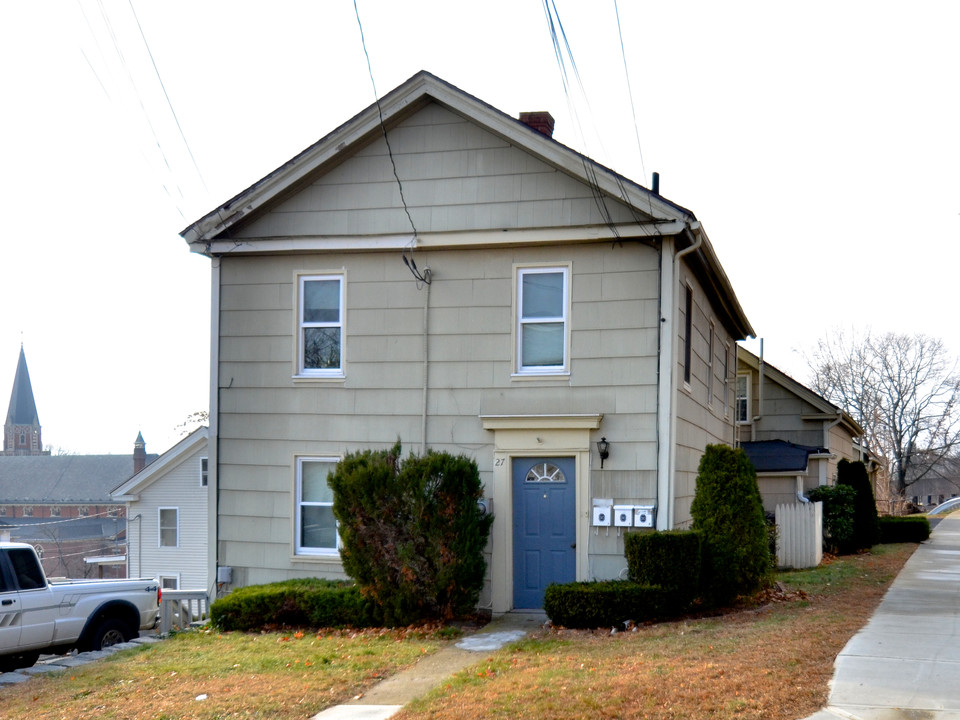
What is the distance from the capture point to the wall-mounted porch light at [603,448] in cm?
1356

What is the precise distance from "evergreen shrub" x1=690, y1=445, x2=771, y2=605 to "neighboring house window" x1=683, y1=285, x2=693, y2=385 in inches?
71.4

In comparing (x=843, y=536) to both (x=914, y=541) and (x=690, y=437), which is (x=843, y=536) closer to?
(x=914, y=541)

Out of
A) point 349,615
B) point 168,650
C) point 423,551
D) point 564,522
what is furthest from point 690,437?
point 168,650

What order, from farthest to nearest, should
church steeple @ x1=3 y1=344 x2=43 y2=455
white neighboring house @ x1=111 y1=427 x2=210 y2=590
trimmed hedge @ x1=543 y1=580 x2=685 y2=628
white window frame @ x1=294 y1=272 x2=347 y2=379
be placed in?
1. church steeple @ x1=3 y1=344 x2=43 y2=455
2. white neighboring house @ x1=111 y1=427 x2=210 y2=590
3. white window frame @ x1=294 y1=272 x2=347 y2=379
4. trimmed hedge @ x1=543 y1=580 x2=685 y2=628

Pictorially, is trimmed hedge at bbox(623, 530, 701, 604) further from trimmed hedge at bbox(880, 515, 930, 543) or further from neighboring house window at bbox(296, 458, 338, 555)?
trimmed hedge at bbox(880, 515, 930, 543)

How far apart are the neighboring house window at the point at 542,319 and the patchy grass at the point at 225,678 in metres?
4.11

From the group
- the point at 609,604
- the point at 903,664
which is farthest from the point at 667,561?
the point at 903,664

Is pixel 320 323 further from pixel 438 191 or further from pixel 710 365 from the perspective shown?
pixel 710 365

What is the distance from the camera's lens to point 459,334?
14.3 meters

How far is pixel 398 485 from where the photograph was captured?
1285cm

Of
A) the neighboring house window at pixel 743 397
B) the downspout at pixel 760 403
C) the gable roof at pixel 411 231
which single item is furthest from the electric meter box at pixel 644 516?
the neighboring house window at pixel 743 397

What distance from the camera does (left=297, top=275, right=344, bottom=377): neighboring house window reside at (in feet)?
48.9

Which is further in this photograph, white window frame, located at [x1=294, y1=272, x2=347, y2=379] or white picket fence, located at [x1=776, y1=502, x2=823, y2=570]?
white picket fence, located at [x1=776, y1=502, x2=823, y2=570]

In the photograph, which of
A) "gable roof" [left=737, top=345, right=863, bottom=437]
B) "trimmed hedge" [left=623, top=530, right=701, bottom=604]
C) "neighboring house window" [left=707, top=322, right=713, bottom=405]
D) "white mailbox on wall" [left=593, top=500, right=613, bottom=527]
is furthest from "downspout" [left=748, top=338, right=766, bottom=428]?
"trimmed hedge" [left=623, top=530, right=701, bottom=604]
